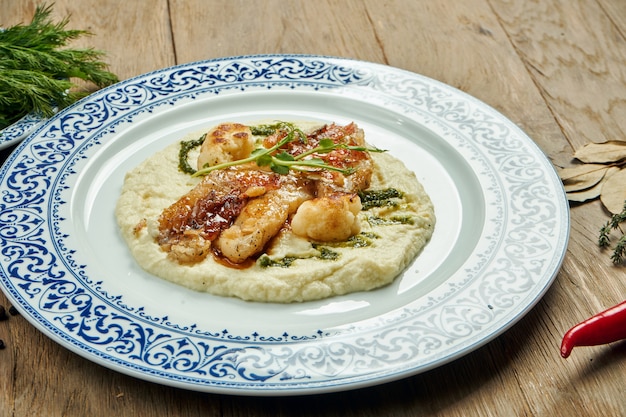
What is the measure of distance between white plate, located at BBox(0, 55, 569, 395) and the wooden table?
7.4 inches

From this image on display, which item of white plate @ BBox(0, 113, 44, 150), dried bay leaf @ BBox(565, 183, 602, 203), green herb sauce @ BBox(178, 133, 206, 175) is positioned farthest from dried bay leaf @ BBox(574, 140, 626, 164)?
white plate @ BBox(0, 113, 44, 150)

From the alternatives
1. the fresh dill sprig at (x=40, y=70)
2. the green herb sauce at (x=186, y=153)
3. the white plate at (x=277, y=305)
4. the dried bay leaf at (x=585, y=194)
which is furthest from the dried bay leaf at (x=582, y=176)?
the fresh dill sprig at (x=40, y=70)

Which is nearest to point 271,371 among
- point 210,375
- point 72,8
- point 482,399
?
point 210,375

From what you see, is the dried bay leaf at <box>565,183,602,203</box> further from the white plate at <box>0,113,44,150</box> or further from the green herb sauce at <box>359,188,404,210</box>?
the white plate at <box>0,113,44,150</box>

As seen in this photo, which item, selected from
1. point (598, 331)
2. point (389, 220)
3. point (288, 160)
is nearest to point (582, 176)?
point (389, 220)

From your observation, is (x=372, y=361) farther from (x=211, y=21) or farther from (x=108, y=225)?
(x=211, y=21)

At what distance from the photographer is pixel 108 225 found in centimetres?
420

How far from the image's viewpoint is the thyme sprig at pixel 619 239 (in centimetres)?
410

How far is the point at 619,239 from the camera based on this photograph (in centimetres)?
431

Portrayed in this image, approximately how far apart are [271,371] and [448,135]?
2.33 m

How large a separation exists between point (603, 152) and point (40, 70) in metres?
3.77

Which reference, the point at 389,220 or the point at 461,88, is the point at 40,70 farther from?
the point at 461,88

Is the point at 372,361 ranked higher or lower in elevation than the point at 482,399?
higher

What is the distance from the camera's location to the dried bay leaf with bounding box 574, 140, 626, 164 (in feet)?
16.0
